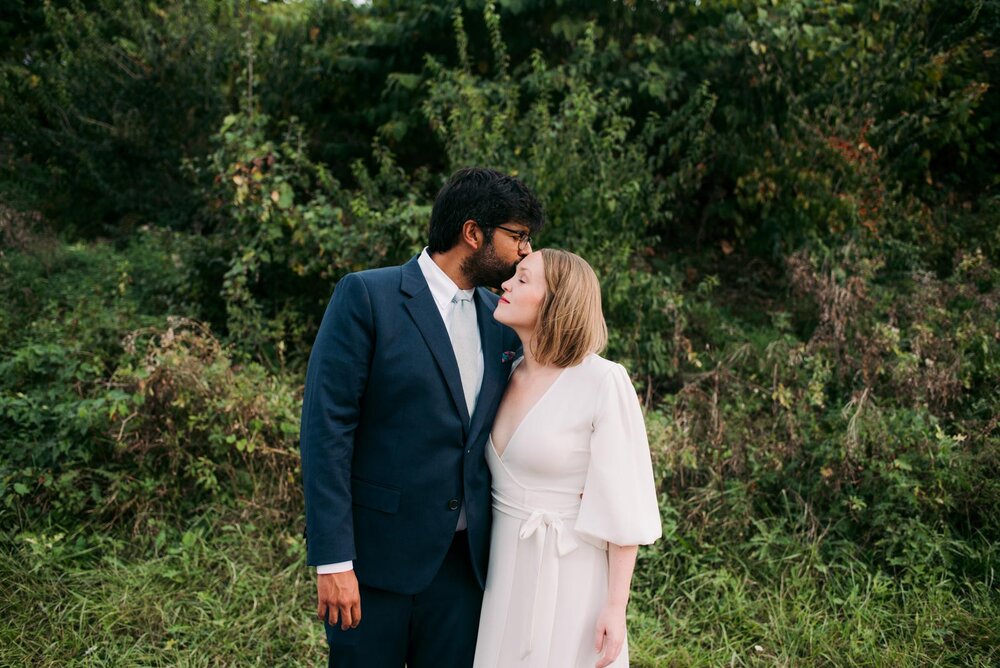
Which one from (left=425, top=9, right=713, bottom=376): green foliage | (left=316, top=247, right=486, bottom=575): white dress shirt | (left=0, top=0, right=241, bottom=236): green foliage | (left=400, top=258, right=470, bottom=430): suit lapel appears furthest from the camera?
(left=0, top=0, right=241, bottom=236): green foliage

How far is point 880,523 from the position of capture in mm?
Result: 3775

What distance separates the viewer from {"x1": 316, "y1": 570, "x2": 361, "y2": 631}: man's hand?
2.01 metres

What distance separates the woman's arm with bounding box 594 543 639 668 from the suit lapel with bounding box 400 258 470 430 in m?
0.56

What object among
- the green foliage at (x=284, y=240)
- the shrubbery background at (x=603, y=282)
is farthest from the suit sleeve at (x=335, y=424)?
the green foliage at (x=284, y=240)

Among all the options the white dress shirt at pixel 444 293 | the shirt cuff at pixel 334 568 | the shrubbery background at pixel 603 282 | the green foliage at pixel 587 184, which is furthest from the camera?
the green foliage at pixel 587 184

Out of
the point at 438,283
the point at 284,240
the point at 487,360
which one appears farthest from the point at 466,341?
the point at 284,240

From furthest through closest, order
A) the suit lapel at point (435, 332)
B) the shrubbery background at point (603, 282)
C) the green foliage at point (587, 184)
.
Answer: the green foliage at point (587, 184) → the shrubbery background at point (603, 282) → the suit lapel at point (435, 332)

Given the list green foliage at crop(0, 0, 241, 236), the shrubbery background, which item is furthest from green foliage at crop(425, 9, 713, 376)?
green foliage at crop(0, 0, 241, 236)

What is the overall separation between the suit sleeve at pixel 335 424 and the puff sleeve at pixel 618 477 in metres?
0.66

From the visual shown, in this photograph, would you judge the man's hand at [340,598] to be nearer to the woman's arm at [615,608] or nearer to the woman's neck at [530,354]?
the woman's arm at [615,608]

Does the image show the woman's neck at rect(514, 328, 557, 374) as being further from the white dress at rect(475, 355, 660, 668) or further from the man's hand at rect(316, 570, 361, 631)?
the man's hand at rect(316, 570, 361, 631)

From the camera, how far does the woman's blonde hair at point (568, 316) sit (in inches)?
84.8

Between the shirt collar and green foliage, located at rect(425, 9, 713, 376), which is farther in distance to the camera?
green foliage, located at rect(425, 9, 713, 376)

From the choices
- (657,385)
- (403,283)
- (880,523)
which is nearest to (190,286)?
(657,385)
